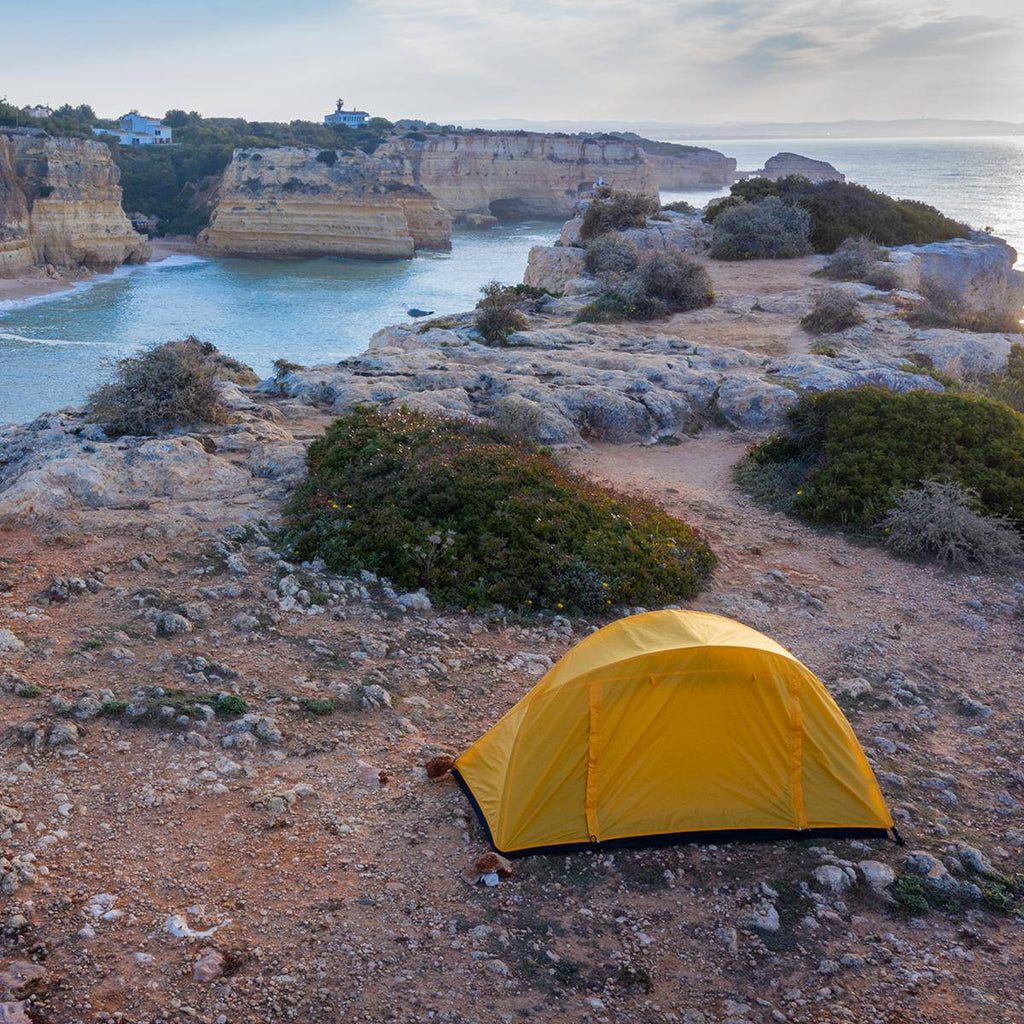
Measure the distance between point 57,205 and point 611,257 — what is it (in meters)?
43.4

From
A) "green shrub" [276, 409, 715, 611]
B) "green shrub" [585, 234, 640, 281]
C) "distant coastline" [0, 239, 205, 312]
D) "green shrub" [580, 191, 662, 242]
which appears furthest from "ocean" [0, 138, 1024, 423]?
"green shrub" [276, 409, 715, 611]

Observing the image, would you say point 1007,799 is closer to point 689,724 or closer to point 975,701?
point 975,701

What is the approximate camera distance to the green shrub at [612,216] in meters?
27.8

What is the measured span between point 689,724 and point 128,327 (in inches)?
1669

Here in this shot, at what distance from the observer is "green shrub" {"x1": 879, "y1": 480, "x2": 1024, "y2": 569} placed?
9.88 m

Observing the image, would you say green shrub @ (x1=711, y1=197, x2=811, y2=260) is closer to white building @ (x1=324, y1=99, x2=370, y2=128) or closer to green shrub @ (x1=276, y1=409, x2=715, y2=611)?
green shrub @ (x1=276, y1=409, x2=715, y2=611)

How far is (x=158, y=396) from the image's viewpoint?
12.1 metres

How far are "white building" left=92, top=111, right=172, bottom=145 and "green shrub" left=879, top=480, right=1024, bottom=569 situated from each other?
94058 mm

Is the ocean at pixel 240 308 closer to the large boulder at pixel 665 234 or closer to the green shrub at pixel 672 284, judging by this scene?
the large boulder at pixel 665 234

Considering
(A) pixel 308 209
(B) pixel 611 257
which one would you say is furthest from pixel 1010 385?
(A) pixel 308 209

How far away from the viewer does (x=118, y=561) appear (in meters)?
8.48

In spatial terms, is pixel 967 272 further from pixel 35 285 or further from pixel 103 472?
pixel 35 285

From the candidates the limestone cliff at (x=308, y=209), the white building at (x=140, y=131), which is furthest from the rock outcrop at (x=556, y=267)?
the white building at (x=140, y=131)

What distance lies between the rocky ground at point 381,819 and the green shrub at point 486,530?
39 cm
